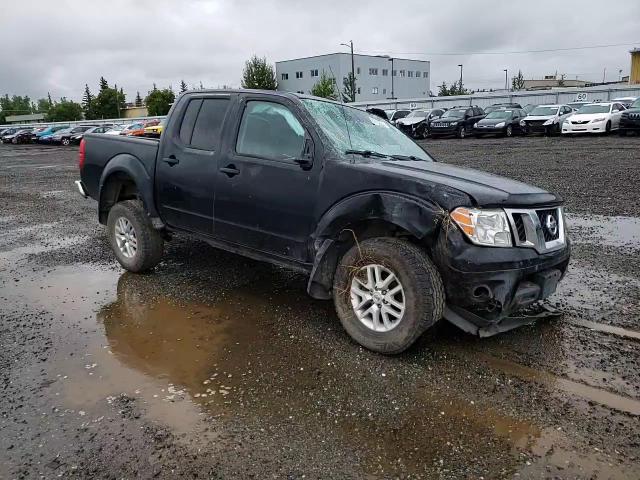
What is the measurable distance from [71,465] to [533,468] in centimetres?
231

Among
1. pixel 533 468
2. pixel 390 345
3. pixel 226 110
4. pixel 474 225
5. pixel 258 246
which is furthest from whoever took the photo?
Result: pixel 226 110

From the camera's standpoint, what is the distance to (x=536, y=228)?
363 centimetres

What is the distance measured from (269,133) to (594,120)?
22849mm

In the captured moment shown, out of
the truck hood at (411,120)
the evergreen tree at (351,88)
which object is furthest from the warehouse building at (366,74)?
the truck hood at (411,120)

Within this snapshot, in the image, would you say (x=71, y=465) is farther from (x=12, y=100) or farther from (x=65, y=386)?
(x=12, y=100)

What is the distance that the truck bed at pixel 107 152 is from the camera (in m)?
5.43

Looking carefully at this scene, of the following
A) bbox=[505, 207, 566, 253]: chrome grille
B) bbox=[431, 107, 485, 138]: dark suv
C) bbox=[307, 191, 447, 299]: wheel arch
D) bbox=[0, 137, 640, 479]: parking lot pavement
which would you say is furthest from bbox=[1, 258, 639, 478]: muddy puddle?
bbox=[431, 107, 485, 138]: dark suv

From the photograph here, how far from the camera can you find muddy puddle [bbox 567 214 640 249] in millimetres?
6715

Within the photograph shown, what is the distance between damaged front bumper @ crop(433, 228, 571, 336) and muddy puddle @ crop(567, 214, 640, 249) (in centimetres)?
363

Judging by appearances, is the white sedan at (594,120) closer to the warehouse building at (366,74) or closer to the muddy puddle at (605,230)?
the muddy puddle at (605,230)

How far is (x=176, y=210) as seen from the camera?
5172 mm

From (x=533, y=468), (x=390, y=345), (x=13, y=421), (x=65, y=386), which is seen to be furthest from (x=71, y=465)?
(x=533, y=468)

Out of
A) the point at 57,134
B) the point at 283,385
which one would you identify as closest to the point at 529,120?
the point at 283,385

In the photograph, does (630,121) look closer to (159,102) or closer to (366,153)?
(366,153)
